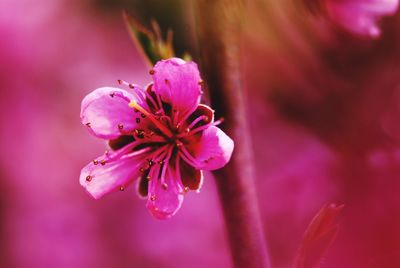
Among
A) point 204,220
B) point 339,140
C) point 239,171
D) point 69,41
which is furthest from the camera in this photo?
point 69,41

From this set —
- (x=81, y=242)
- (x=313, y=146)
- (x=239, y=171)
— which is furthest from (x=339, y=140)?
(x=81, y=242)

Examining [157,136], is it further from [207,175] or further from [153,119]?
[207,175]

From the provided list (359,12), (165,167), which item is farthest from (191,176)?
(359,12)

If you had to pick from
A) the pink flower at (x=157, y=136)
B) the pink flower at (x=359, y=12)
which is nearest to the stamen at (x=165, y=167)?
the pink flower at (x=157, y=136)

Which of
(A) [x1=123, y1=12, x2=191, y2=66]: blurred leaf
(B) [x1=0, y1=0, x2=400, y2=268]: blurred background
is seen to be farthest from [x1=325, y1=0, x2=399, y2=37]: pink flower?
(A) [x1=123, y1=12, x2=191, y2=66]: blurred leaf

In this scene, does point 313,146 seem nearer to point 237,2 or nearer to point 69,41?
point 237,2

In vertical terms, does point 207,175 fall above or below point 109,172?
below
